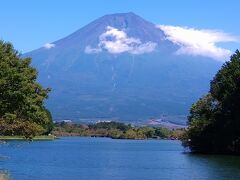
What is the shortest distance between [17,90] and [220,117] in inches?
2081

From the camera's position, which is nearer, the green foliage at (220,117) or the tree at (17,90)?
the tree at (17,90)

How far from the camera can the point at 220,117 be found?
8956 centimetres

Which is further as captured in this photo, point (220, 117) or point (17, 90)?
point (220, 117)

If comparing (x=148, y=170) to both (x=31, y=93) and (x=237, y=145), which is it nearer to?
(x=31, y=93)

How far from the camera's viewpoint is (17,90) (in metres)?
41.5

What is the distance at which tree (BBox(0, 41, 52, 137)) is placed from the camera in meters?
40.6

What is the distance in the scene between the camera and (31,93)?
1704 inches

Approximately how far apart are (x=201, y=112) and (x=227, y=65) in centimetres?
827

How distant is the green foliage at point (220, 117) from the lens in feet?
283

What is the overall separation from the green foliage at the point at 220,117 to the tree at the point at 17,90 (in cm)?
4618

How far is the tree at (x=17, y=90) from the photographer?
4056 cm

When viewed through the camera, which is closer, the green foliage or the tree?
the tree

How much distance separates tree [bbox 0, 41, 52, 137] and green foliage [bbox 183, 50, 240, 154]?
46180mm

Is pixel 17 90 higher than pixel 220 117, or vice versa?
pixel 220 117
